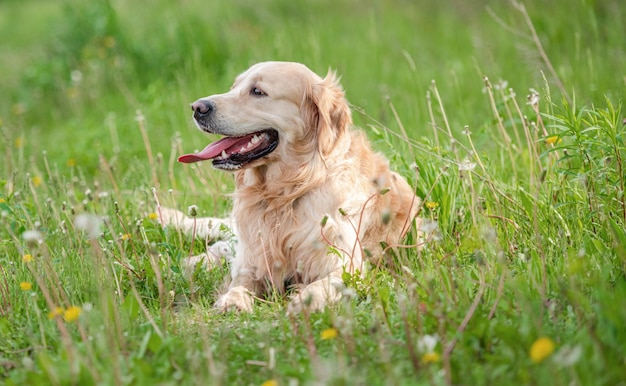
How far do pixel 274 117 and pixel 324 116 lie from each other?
0.26 metres

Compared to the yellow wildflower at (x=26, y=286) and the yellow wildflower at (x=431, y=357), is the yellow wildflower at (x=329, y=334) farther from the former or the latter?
the yellow wildflower at (x=26, y=286)

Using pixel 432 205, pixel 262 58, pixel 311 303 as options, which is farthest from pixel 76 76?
pixel 311 303

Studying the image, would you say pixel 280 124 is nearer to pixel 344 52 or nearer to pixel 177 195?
pixel 177 195

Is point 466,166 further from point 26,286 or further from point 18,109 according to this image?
point 18,109

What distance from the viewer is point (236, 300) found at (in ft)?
11.8

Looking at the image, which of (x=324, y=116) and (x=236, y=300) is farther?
(x=324, y=116)

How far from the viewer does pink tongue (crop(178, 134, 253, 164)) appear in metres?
4.08

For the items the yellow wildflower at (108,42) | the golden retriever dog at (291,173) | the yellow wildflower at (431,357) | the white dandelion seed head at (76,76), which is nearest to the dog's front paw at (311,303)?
the golden retriever dog at (291,173)

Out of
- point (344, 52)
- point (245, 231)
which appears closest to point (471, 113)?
point (344, 52)

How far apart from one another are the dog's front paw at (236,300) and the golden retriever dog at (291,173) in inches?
8.1

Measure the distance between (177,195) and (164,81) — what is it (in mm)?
2813

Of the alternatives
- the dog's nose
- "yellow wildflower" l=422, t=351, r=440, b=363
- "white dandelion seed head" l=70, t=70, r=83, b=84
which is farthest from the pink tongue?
"white dandelion seed head" l=70, t=70, r=83, b=84

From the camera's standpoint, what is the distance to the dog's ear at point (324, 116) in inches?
160

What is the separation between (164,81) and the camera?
7727 mm
